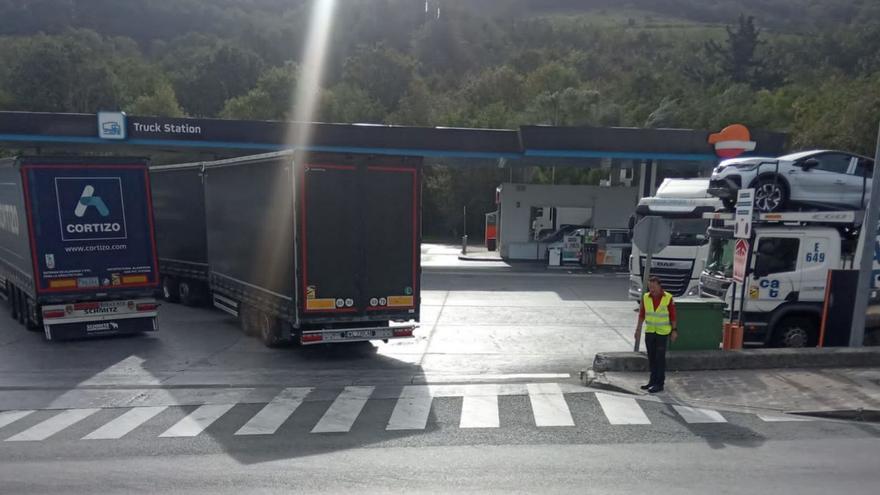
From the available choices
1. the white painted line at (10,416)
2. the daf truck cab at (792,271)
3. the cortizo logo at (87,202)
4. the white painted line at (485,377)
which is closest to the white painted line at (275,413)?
the white painted line at (485,377)

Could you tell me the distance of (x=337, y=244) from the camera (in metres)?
13.1

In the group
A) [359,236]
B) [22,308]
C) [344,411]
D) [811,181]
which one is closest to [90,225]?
[22,308]

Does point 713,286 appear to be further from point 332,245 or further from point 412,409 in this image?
point 332,245

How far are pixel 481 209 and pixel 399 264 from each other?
43655 millimetres

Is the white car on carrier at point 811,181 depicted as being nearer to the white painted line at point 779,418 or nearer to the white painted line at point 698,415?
the white painted line at point 779,418

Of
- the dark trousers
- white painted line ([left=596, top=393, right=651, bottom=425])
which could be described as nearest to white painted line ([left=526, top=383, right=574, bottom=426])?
white painted line ([left=596, top=393, right=651, bottom=425])

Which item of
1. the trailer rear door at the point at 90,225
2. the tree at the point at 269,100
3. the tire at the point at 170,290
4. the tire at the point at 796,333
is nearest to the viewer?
the tire at the point at 796,333

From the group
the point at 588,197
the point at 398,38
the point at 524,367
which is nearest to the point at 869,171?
the point at 524,367

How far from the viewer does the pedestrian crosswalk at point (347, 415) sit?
31.3 ft

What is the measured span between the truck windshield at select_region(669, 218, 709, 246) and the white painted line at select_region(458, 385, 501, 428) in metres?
10.4

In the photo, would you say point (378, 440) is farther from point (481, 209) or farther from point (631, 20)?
point (631, 20)

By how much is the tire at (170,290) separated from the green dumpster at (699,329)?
47.5ft

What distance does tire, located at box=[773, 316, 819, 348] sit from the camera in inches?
536

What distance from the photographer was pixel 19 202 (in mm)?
15312
